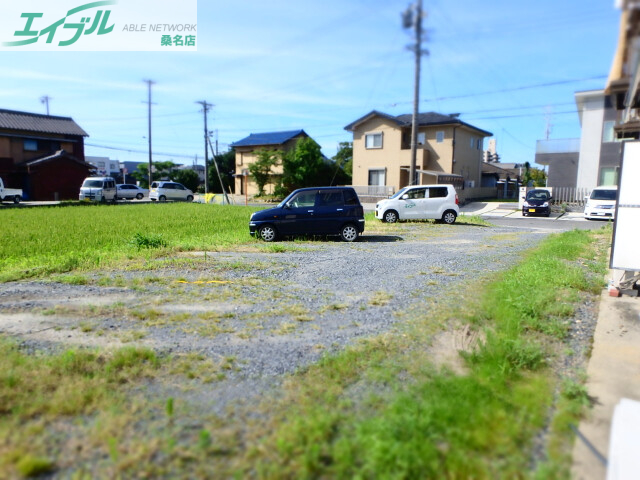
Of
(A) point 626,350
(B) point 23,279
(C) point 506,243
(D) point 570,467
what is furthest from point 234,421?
(C) point 506,243

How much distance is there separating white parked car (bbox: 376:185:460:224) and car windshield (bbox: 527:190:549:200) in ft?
29.3

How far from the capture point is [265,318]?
5.06 m

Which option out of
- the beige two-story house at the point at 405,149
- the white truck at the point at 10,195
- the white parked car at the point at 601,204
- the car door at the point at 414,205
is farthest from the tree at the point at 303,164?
the white parked car at the point at 601,204

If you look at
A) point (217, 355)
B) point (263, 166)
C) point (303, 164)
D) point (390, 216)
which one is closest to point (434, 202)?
point (390, 216)

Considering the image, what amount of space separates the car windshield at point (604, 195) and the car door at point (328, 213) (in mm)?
14620

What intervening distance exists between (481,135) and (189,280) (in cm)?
3495

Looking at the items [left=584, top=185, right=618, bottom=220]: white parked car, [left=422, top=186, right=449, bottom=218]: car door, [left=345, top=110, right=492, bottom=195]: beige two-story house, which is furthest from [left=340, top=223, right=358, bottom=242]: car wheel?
[left=345, top=110, right=492, bottom=195]: beige two-story house

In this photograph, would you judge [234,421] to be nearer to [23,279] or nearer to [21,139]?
[23,279]

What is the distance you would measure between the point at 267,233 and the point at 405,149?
2360cm

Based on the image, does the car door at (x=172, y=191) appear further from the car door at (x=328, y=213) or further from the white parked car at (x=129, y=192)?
the car door at (x=328, y=213)

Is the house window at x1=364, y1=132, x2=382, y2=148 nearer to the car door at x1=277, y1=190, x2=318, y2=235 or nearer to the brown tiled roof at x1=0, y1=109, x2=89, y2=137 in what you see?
the car door at x1=277, y1=190, x2=318, y2=235

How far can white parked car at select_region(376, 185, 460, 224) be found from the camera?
17016mm

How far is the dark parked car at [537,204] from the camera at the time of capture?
74.2 feet

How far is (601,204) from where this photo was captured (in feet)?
63.8
